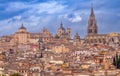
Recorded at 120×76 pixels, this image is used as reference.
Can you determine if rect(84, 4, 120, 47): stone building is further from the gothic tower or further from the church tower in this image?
the gothic tower

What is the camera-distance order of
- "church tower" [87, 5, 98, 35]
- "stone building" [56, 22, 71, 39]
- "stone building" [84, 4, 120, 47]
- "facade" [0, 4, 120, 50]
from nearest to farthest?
1. "stone building" [84, 4, 120, 47]
2. "facade" [0, 4, 120, 50]
3. "church tower" [87, 5, 98, 35]
4. "stone building" [56, 22, 71, 39]

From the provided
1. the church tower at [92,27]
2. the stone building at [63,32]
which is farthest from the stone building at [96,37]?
the stone building at [63,32]

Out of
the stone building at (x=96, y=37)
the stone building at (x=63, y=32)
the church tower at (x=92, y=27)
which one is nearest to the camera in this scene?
the stone building at (x=96, y=37)

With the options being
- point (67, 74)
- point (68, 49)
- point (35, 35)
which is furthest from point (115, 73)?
point (35, 35)

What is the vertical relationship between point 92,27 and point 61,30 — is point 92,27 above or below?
below

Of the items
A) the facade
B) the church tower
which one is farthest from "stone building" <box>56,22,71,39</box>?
the church tower

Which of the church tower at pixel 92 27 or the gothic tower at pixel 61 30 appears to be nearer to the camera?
the church tower at pixel 92 27

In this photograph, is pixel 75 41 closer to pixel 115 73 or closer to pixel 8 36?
pixel 8 36

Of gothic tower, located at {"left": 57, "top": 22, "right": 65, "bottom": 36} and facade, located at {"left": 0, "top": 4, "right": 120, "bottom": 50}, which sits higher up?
gothic tower, located at {"left": 57, "top": 22, "right": 65, "bottom": 36}

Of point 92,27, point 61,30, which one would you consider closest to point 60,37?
point 92,27

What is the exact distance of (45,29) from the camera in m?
165

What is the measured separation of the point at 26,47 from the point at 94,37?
68.4 feet

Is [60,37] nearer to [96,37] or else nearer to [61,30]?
[61,30]

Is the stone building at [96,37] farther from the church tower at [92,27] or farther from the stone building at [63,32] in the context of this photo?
the stone building at [63,32]
